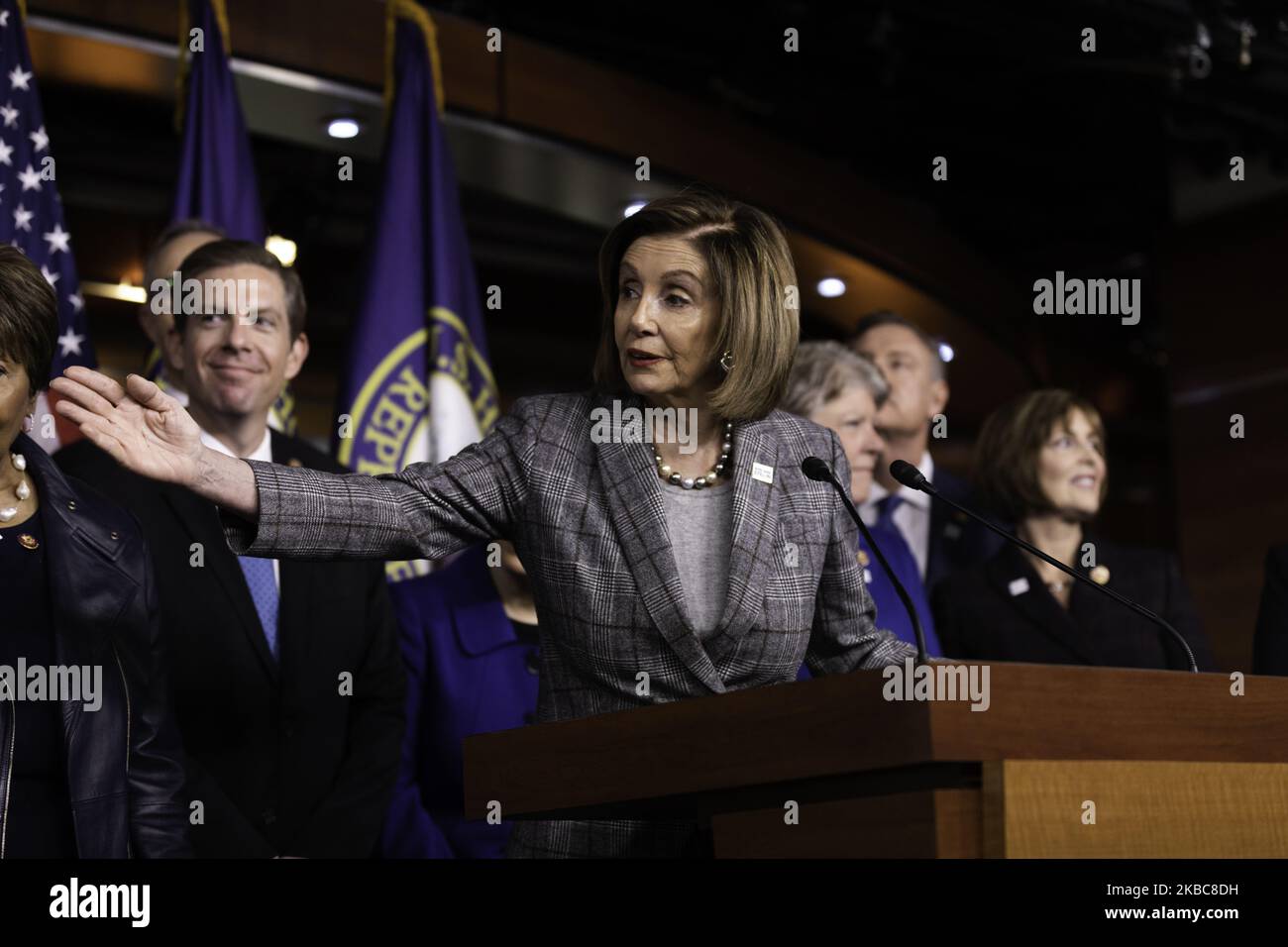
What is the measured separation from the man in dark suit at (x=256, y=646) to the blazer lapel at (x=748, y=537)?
1.17m

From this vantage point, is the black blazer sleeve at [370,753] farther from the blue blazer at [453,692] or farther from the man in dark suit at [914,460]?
the man in dark suit at [914,460]

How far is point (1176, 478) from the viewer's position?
289 inches

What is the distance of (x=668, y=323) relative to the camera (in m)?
2.05

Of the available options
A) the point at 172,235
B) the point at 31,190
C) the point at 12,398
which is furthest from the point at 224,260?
the point at 12,398

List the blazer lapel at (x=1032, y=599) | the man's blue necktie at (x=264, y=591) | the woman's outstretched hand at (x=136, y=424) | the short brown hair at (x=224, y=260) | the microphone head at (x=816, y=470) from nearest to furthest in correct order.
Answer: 1. the woman's outstretched hand at (x=136, y=424)
2. the microphone head at (x=816, y=470)
3. the man's blue necktie at (x=264, y=591)
4. the short brown hair at (x=224, y=260)
5. the blazer lapel at (x=1032, y=599)

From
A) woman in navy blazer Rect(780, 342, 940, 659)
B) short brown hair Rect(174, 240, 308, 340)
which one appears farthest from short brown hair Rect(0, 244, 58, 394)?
woman in navy blazer Rect(780, 342, 940, 659)

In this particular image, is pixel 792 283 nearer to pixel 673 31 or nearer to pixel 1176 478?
pixel 673 31

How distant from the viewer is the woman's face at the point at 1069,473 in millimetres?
3727

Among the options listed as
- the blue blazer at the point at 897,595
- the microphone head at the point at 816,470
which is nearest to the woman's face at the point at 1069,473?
the blue blazer at the point at 897,595

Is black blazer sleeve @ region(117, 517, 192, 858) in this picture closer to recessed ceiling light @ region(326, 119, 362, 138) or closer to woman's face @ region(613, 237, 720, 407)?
woman's face @ region(613, 237, 720, 407)

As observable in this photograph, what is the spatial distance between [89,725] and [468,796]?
73 cm

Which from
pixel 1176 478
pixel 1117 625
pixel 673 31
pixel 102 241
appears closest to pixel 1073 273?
pixel 1176 478

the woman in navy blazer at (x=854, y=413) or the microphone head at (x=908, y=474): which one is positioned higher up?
the woman in navy blazer at (x=854, y=413)

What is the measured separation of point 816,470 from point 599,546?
0.94 ft
